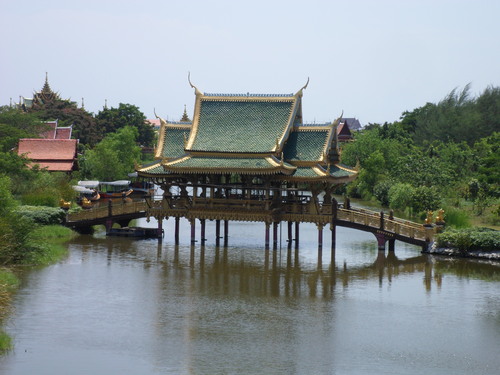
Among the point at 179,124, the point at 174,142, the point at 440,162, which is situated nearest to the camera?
the point at 174,142

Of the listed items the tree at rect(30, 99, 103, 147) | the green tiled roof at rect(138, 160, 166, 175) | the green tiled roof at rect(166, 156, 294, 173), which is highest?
the tree at rect(30, 99, 103, 147)

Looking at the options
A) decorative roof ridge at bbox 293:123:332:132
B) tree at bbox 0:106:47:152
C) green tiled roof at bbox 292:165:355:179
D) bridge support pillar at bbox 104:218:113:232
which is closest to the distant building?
tree at bbox 0:106:47:152

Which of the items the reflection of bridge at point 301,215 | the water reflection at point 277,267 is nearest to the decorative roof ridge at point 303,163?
the reflection of bridge at point 301,215

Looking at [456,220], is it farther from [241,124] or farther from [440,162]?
[440,162]

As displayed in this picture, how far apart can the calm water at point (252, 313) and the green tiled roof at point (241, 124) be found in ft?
17.8

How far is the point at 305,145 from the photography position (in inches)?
1957

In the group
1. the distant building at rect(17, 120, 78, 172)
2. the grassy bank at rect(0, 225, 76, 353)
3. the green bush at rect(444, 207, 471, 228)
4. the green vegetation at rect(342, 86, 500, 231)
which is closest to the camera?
the grassy bank at rect(0, 225, 76, 353)

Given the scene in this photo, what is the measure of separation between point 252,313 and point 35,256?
42.2ft

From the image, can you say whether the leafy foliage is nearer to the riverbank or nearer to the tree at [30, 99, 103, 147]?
the tree at [30, 99, 103, 147]

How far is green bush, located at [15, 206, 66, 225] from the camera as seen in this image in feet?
172

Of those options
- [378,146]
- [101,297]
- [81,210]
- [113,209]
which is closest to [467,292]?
[101,297]

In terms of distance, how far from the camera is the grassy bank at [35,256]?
1220 inches

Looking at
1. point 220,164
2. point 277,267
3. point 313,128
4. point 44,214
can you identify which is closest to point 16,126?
point 44,214

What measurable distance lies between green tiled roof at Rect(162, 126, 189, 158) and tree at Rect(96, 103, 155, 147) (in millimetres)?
71416
